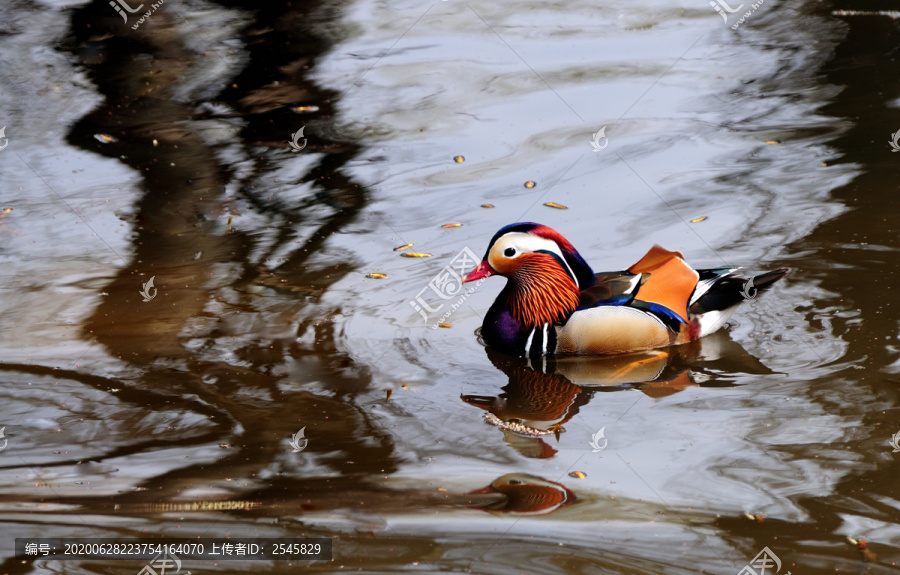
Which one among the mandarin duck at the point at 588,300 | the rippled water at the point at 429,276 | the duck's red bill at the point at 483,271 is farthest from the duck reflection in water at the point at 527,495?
the duck's red bill at the point at 483,271

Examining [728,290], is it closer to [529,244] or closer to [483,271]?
[529,244]

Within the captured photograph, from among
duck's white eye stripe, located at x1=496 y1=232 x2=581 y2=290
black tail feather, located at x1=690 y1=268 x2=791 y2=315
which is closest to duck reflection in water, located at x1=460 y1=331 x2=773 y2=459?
black tail feather, located at x1=690 y1=268 x2=791 y2=315

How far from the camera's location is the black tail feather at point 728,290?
16.8 ft

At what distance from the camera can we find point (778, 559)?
3338mm

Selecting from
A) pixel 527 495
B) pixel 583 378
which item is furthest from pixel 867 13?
pixel 527 495

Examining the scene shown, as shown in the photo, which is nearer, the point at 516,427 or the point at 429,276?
the point at 516,427

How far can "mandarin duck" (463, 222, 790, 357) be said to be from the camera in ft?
16.5

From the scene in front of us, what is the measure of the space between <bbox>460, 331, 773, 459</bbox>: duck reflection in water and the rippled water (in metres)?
0.02

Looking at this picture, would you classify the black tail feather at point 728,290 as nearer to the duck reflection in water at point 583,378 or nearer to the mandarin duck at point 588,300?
the mandarin duck at point 588,300

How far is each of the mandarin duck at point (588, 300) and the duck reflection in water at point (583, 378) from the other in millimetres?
71

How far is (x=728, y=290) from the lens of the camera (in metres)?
5.14

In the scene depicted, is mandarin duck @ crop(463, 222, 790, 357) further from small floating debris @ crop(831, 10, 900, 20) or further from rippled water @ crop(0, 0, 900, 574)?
small floating debris @ crop(831, 10, 900, 20)

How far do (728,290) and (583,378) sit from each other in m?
1.02

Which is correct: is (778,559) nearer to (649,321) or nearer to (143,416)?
(649,321)
